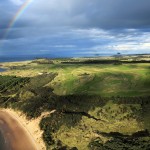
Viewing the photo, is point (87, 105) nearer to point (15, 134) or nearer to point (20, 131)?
point (20, 131)

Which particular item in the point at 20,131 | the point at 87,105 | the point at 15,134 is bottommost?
the point at 20,131

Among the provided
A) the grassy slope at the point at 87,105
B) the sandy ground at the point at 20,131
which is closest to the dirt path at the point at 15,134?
the sandy ground at the point at 20,131

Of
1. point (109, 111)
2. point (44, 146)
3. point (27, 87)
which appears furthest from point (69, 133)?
point (27, 87)

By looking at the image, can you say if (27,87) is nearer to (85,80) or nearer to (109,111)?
(85,80)

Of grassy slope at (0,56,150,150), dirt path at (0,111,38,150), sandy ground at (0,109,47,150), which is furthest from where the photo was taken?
grassy slope at (0,56,150,150)

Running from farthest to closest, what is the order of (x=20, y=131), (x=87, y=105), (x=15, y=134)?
(x=87, y=105)
(x=20, y=131)
(x=15, y=134)

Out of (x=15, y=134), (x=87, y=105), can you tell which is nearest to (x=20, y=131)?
(x=15, y=134)

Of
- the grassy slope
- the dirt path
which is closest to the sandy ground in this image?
the dirt path

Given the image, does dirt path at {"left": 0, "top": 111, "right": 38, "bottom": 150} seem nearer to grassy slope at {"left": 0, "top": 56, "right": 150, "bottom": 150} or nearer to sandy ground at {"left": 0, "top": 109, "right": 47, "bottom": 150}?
sandy ground at {"left": 0, "top": 109, "right": 47, "bottom": 150}
